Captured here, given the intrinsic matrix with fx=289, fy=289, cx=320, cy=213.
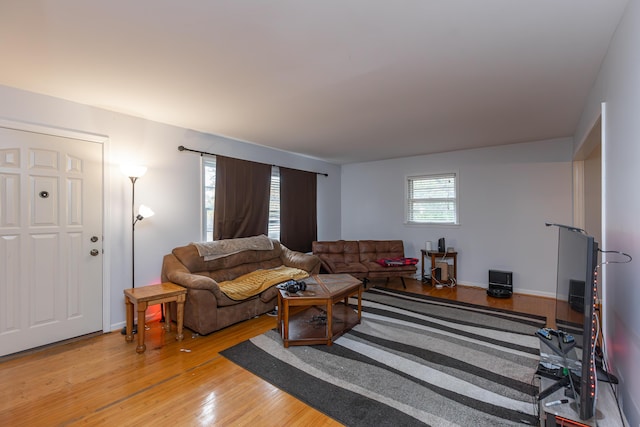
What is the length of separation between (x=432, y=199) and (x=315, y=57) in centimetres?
418

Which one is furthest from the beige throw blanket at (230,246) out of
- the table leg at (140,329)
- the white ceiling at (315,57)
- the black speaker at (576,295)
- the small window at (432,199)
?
the black speaker at (576,295)

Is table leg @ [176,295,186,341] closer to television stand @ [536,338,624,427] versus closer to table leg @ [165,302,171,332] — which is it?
table leg @ [165,302,171,332]

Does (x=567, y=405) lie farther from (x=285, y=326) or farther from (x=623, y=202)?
(x=285, y=326)

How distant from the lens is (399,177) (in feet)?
19.3

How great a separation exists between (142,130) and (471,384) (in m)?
4.20

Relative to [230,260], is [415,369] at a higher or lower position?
lower

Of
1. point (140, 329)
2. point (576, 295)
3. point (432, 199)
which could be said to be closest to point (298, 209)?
point (432, 199)

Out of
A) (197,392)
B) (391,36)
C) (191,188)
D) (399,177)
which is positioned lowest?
(197,392)

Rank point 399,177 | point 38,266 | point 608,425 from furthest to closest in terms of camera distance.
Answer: point 399,177, point 38,266, point 608,425

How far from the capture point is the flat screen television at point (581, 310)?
4.20 feet

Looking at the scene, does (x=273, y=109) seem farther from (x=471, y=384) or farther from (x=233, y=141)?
(x=471, y=384)

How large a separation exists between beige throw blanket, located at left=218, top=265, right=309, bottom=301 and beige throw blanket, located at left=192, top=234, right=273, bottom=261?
358mm

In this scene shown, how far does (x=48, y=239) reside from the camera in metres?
2.84

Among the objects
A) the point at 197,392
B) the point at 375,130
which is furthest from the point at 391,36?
the point at 197,392
